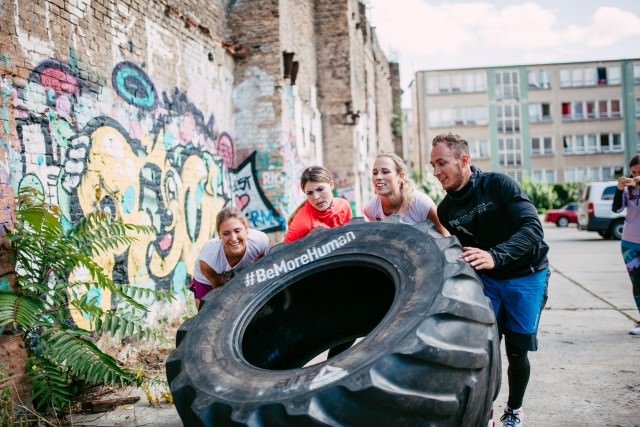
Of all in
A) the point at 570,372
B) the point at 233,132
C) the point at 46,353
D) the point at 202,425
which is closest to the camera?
the point at 202,425

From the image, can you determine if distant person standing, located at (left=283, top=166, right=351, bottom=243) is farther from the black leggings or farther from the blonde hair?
the black leggings

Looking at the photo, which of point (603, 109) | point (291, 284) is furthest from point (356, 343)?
point (603, 109)

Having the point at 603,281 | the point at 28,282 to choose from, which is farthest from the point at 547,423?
the point at 603,281

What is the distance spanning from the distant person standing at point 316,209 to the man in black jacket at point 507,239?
1.06 m

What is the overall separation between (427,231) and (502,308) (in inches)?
28.4

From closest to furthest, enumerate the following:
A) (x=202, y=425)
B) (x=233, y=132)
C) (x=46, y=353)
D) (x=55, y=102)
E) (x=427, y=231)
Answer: (x=202, y=425), (x=427, y=231), (x=46, y=353), (x=55, y=102), (x=233, y=132)

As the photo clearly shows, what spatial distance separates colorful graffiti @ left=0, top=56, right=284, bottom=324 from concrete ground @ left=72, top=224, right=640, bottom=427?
2217 millimetres

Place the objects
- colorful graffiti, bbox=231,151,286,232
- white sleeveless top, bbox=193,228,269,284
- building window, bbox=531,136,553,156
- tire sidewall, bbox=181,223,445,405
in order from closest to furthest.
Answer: tire sidewall, bbox=181,223,445,405 → white sleeveless top, bbox=193,228,269,284 → colorful graffiti, bbox=231,151,286,232 → building window, bbox=531,136,553,156

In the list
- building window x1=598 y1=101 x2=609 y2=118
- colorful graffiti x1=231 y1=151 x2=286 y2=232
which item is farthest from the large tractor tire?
building window x1=598 y1=101 x2=609 y2=118

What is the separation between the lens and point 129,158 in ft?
21.2

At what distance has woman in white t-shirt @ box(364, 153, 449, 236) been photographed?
397 centimetres

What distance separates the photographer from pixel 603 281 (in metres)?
10.0

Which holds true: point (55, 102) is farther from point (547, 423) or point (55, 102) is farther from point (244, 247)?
point (547, 423)

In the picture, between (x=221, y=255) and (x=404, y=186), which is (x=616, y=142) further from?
(x=221, y=255)
